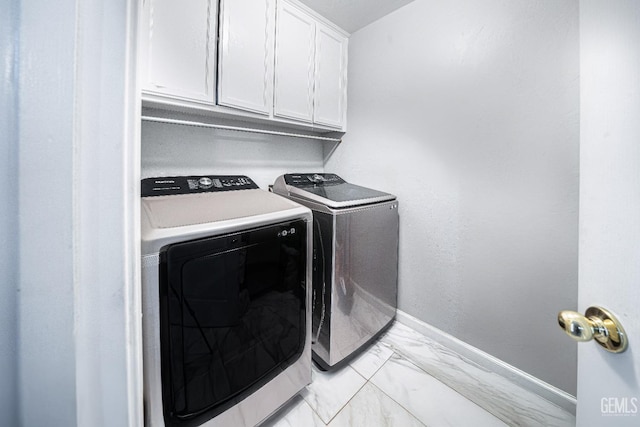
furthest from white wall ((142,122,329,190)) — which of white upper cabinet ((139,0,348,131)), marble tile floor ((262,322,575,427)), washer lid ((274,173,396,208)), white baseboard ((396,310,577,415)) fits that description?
white baseboard ((396,310,577,415))

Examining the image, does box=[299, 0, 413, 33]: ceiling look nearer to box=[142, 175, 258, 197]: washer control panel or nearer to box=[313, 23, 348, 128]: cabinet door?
box=[313, 23, 348, 128]: cabinet door

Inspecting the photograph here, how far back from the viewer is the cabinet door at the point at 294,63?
1.67 meters

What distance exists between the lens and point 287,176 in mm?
1825

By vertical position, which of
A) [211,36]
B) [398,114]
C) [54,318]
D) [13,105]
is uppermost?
[211,36]

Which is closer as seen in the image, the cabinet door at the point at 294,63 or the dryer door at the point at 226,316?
the dryer door at the point at 226,316

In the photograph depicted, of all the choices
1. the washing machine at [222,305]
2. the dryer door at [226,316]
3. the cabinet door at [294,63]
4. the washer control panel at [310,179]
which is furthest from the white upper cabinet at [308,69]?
the dryer door at [226,316]

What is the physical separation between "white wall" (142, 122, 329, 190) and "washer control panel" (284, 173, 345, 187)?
11.1 inches

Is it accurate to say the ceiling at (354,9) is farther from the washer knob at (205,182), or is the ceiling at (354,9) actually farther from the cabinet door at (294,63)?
the washer knob at (205,182)

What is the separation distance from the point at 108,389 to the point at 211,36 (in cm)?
168

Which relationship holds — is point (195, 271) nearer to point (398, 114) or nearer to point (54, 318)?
point (54, 318)

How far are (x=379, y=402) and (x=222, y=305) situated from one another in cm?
106

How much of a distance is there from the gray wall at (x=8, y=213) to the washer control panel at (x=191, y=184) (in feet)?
3.56

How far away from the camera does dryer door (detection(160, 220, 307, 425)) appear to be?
2.68 feet

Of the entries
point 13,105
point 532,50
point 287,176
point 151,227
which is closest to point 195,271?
point 151,227
